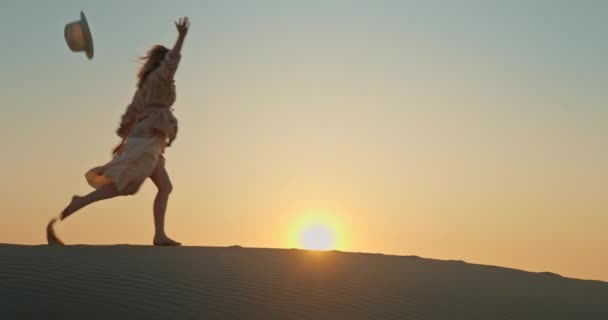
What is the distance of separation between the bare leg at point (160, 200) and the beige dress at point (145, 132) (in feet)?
0.37

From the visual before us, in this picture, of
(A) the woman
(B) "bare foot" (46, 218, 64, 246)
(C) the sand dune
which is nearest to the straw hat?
(A) the woman

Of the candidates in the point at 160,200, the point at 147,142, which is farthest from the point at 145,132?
the point at 160,200

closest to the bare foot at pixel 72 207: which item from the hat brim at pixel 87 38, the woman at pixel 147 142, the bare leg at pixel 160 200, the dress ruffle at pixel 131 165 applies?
the woman at pixel 147 142

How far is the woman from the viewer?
30.1 ft

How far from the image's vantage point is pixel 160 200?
9.34 metres

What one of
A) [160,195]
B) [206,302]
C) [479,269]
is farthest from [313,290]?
[479,269]

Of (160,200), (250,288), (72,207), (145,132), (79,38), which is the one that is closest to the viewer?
(250,288)

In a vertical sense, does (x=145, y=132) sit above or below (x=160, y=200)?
above

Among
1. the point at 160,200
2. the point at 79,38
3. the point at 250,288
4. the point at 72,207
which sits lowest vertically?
the point at 250,288

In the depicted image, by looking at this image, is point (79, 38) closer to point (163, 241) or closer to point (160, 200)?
point (160, 200)

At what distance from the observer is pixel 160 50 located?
9.55 metres

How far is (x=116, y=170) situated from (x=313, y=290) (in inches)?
99.1

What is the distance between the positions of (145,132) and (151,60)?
77cm

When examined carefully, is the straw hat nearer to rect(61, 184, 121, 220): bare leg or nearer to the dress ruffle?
the dress ruffle
